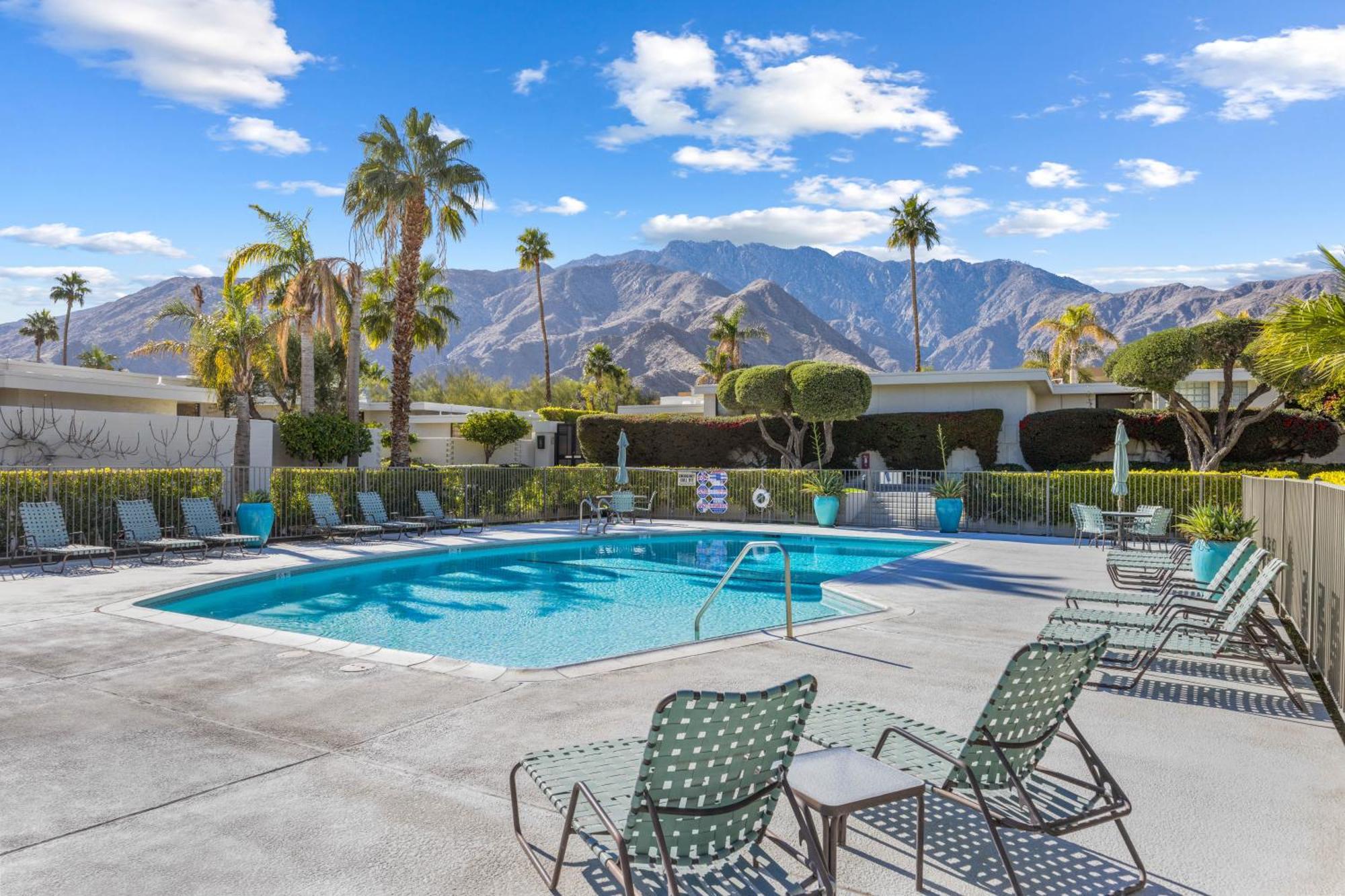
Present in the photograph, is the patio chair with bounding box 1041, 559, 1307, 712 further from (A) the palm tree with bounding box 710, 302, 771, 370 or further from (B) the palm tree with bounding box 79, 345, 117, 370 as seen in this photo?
(B) the palm tree with bounding box 79, 345, 117, 370

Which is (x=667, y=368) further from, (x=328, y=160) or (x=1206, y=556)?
(x=1206, y=556)

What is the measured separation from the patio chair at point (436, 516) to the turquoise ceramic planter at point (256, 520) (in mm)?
3525

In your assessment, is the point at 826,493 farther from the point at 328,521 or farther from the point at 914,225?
the point at 914,225

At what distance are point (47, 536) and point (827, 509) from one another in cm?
1496

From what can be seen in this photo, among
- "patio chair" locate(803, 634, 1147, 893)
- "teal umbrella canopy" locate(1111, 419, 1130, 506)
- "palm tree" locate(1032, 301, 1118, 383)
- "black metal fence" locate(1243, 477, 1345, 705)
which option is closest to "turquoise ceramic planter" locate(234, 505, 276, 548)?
"patio chair" locate(803, 634, 1147, 893)

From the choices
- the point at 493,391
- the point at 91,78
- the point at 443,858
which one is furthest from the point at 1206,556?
the point at 493,391

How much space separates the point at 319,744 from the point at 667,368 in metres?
113

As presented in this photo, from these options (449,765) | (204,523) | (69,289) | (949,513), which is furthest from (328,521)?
(69,289)

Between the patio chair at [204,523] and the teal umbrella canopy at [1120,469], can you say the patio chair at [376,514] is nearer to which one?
the patio chair at [204,523]

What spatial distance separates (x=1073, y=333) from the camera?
46125 millimetres

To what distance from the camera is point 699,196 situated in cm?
9950

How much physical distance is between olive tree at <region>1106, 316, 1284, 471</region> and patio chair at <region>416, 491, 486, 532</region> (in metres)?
16.9

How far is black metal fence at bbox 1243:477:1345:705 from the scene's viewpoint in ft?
18.3

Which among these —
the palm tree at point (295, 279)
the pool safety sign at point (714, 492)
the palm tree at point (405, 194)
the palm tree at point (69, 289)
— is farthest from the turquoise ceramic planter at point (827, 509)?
the palm tree at point (69, 289)
